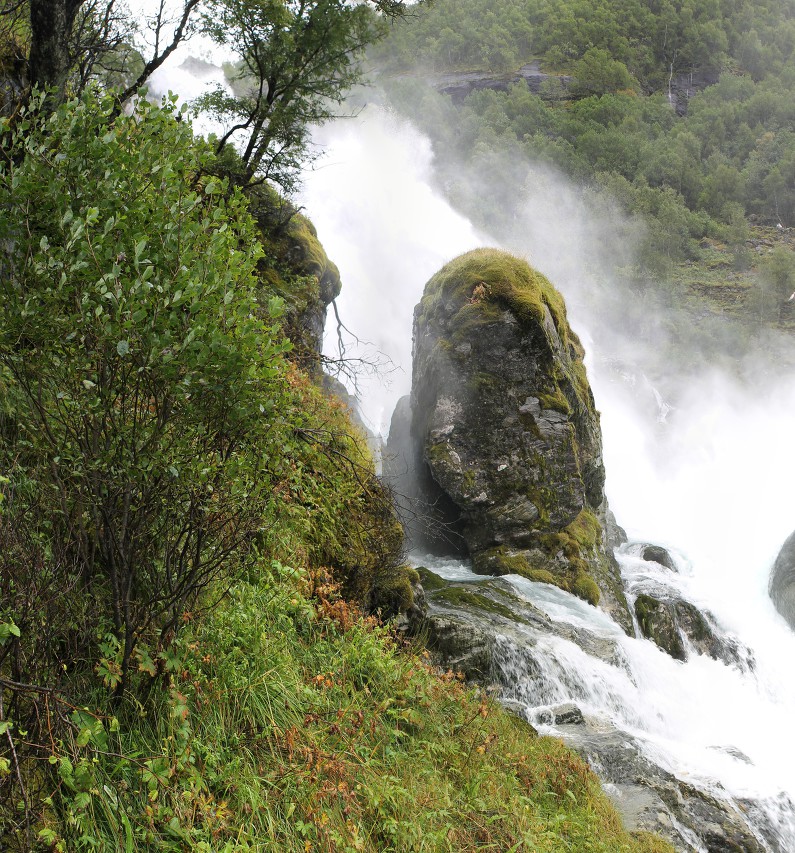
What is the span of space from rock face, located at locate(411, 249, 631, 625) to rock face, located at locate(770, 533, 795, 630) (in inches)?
248

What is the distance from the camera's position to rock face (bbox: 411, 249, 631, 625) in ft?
52.0

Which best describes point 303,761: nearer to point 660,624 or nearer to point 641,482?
point 660,624

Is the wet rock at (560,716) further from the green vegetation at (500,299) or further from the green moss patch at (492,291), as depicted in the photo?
the green moss patch at (492,291)

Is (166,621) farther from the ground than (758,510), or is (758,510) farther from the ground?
(758,510)

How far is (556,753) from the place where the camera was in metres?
6.89

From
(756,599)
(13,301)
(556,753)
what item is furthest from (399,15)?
(756,599)

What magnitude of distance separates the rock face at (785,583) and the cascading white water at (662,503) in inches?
18.4

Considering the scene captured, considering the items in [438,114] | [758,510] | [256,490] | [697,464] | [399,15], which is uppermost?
[438,114]

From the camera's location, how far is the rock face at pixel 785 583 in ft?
63.6

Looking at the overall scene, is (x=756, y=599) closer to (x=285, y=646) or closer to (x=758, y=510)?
(x=758, y=510)

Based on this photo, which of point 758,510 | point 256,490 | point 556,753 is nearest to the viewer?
point 256,490

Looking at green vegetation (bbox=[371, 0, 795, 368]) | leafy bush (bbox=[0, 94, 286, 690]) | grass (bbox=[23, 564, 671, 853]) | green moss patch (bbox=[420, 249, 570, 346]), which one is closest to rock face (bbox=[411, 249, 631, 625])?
green moss patch (bbox=[420, 249, 570, 346])

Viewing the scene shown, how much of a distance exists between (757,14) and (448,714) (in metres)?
115

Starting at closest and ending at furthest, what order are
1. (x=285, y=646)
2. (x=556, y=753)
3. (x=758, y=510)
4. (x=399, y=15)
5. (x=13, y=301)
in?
(x=13, y=301)
(x=285, y=646)
(x=556, y=753)
(x=399, y=15)
(x=758, y=510)
